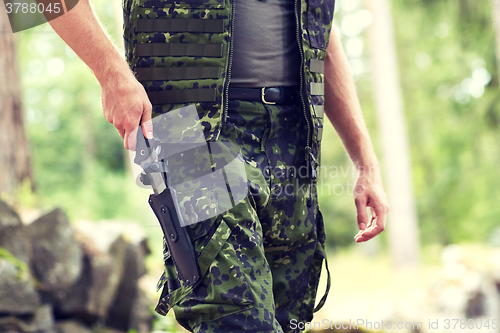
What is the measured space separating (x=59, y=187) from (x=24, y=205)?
82.0 ft

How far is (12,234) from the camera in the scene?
10.0ft

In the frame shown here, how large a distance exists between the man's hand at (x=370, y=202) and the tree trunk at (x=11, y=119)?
383 cm

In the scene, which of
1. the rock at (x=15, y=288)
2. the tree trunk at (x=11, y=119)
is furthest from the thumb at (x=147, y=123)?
the tree trunk at (x=11, y=119)

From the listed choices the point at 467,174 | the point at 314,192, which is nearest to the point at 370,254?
the point at 467,174

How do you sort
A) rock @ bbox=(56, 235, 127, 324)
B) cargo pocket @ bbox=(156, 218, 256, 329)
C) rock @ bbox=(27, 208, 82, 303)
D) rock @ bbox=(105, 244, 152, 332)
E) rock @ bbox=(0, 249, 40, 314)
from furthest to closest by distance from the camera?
rock @ bbox=(105, 244, 152, 332) < rock @ bbox=(56, 235, 127, 324) < rock @ bbox=(27, 208, 82, 303) < rock @ bbox=(0, 249, 40, 314) < cargo pocket @ bbox=(156, 218, 256, 329)

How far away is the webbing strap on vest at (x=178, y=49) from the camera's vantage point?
1.26 m

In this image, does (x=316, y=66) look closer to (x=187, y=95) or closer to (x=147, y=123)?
(x=187, y=95)

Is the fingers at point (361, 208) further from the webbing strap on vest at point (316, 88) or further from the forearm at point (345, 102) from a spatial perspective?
the webbing strap on vest at point (316, 88)

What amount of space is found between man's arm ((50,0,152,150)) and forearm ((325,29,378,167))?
0.86 metres

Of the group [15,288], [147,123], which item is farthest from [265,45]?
[15,288]

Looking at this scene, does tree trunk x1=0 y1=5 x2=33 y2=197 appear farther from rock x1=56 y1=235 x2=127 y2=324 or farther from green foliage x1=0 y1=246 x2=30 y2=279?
green foliage x1=0 y1=246 x2=30 y2=279

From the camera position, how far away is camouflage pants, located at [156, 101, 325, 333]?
1.12 metres

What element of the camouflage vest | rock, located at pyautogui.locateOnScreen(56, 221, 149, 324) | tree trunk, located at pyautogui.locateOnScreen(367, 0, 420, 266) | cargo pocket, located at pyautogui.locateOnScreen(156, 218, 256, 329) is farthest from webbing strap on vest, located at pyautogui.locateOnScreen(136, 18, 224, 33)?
tree trunk, located at pyautogui.locateOnScreen(367, 0, 420, 266)

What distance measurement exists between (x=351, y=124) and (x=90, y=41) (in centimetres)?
103
